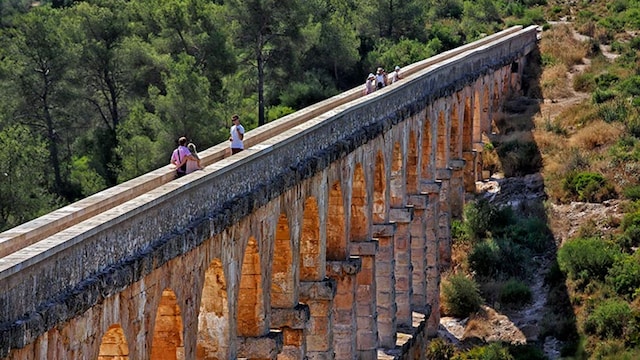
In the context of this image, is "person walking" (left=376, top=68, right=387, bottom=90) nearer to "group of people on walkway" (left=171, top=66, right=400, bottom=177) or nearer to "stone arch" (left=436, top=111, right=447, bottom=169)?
"stone arch" (left=436, top=111, right=447, bottom=169)

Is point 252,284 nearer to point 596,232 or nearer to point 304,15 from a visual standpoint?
point 596,232

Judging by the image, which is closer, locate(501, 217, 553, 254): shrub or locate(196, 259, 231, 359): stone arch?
locate(196, 259, 231, 359): stone arch

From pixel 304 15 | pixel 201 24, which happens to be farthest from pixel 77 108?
pixel 304 15

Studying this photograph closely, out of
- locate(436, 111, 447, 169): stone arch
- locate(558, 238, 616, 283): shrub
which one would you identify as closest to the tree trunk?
locate(436, 111, 447, 169): stone arch

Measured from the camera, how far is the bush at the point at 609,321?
982 inches

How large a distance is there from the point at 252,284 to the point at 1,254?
5.82 metres

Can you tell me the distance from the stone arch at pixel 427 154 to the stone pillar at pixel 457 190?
400 cm

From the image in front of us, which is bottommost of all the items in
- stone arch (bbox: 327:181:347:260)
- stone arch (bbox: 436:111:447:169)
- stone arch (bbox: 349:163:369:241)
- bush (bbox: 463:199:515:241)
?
stone arch (bbox: 327:181:347:260)

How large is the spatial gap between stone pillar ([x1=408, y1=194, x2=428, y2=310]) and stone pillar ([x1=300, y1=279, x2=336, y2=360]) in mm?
7912

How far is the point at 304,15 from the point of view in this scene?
143ft

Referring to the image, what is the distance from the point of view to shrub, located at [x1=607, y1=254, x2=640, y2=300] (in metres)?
26.5

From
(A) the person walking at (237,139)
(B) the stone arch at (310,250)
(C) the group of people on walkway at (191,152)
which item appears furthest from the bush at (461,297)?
(A) the person walking at (237,139)

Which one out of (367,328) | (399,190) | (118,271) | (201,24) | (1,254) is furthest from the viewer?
(201,24)

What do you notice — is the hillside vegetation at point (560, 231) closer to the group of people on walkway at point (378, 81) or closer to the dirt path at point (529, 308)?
the dirt path at point (529, 308)
